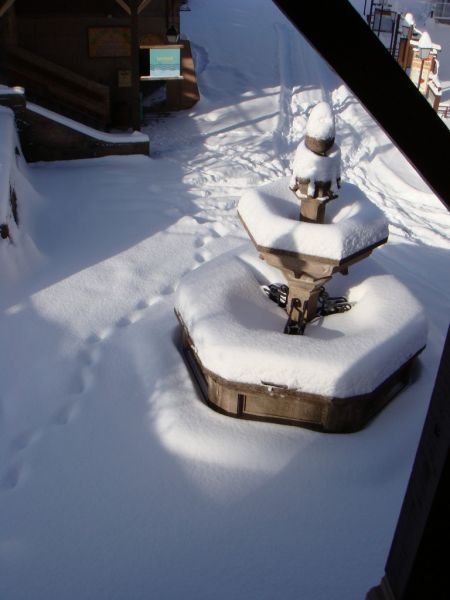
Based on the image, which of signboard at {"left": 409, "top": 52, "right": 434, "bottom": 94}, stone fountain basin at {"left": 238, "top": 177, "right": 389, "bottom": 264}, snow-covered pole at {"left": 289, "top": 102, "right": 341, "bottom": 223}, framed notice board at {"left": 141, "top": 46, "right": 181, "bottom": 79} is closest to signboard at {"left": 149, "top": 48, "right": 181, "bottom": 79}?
framed notice board at {"left": 141, "top": 46, "right": 181, "bottom": 79}

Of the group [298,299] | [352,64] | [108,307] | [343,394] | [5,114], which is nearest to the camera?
[352,64]

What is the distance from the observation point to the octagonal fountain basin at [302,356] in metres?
5.12

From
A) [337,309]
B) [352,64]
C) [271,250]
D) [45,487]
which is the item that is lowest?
[45,487]

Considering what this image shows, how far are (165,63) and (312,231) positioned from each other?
31.4ft

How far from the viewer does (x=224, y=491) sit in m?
4.67

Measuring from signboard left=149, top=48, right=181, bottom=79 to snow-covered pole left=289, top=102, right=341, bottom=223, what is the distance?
29.1 ft

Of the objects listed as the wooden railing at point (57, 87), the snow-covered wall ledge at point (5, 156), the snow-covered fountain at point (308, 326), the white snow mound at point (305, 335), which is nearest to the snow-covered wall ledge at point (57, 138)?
the snow-covered wall ledge at point (5, 156)

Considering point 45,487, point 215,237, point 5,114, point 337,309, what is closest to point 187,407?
point 45,487

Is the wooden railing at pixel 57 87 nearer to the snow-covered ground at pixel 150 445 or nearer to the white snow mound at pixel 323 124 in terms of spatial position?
the snow-covered ground at pixel 150 445

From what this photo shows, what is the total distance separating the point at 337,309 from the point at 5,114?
24.7 ft

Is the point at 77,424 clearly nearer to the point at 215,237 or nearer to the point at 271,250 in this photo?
the point at 271,250

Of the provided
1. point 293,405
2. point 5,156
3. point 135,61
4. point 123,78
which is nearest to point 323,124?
point 293,405

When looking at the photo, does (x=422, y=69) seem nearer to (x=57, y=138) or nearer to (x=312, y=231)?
(x=57, y=138)

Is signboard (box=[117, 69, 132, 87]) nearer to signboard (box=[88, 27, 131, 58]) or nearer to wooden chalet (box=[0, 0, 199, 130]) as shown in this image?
wooden chalet (box=[0, 0, 199, 130])
